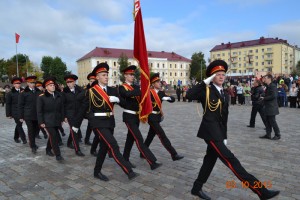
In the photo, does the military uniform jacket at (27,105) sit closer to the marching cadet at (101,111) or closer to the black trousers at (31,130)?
the black trousers at (31,130)

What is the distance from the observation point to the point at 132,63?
3794 inches

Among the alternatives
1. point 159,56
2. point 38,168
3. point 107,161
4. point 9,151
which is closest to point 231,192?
point 107,161

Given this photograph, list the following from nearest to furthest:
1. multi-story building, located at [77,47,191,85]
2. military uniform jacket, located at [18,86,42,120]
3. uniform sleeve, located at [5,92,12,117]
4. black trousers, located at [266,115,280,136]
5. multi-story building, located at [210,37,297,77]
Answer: military uniform jacket, located at [18,86,42,120] → black trousers, located at [266,115,280,136] → uniform sleeve, located at [5,92,12,117] → multi-story building, located at [77,47,191,85] → multi-story building, located at [210,37,297,77]

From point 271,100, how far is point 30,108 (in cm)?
710

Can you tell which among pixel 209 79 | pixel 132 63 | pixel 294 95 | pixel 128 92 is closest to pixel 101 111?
pixel 128 92

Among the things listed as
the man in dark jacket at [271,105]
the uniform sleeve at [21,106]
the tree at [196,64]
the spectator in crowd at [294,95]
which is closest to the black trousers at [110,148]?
the uniform sleeve at [21,106]

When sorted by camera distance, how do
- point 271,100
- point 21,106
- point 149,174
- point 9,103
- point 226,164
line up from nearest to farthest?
point 226,164 < point 149,174 < point 21,106 < point 271,100 < point 9,103

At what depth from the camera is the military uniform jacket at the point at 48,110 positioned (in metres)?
6.53

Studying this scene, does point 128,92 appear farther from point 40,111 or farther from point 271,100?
point 271,100

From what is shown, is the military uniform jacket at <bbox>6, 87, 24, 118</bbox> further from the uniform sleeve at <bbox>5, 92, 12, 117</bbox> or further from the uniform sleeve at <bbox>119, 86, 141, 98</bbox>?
the uniform sleeve at <bbox>119, 86, 141, 98</bbox>

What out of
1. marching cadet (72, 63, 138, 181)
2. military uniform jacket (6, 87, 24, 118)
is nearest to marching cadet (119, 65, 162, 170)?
marching cadet (72, 63, 138, 181)

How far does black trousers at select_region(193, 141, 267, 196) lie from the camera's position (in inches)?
144

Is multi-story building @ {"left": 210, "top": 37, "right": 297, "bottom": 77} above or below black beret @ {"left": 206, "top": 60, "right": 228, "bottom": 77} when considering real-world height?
above

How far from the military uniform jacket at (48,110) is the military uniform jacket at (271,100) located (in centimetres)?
607
